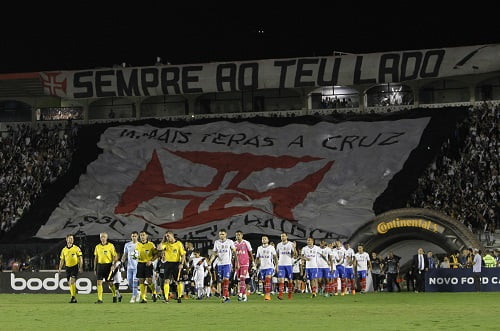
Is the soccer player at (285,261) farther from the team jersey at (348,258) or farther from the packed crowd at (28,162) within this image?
the packed crowd at (28,162)

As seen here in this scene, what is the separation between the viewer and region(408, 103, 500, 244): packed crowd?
166 ft

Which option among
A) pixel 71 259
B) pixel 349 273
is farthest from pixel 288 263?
pixel 71 259

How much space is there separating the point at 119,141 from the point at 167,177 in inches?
206

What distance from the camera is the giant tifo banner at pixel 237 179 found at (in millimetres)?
52969

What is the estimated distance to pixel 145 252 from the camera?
30984 mm

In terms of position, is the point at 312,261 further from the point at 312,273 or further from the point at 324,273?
the point at 324,273

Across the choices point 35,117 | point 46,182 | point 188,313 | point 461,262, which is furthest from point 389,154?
point 188,313

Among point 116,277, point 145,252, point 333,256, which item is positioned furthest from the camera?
point 333,256

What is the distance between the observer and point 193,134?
62.5m

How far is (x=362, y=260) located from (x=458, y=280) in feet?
12.8

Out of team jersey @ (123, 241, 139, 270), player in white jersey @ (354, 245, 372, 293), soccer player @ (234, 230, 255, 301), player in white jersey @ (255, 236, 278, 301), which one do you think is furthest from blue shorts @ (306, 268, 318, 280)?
team jersey @ (123, 241, 139, 270)

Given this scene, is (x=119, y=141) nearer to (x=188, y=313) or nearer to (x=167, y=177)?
(x=167, y=177)

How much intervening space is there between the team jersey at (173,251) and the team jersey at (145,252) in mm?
498

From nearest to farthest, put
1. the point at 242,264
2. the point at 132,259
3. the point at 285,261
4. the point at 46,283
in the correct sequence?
the point at 242,264, the point at 132,259, the point at 285,261, the point at 46,283
